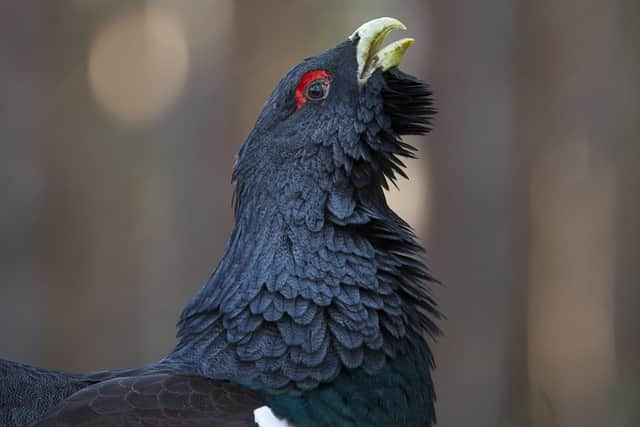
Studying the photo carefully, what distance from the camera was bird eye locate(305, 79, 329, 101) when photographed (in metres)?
2.95

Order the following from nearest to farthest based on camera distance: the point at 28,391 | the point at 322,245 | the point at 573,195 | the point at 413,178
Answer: the point at 28,391
the point at 322,245
the point at 573,195
the point at 413,178

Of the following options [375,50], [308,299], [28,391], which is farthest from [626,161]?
[28,391]

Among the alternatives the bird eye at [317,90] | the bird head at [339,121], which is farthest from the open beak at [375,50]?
the bird eye at [317,90]

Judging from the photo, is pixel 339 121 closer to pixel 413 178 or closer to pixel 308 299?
pixel 308 299

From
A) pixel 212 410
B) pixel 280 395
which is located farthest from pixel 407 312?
pixel 212 410

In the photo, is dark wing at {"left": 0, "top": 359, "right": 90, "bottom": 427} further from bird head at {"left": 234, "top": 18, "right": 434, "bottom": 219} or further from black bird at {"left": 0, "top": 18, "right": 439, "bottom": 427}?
bird head at {"left": 234, "top": 18, "right": 434, "bottom": 219}

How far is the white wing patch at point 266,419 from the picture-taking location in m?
2.46

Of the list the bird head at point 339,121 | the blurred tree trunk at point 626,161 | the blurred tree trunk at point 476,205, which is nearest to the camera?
the bird head at point 339,121

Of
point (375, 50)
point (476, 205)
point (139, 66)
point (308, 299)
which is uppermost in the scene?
point (139, 66)

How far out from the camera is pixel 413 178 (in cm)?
541

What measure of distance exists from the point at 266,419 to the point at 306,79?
3.62ft

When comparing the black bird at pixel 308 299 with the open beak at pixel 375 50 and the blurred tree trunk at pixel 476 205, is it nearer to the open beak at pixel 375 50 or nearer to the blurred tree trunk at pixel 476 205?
the open beak at pixel 375 50

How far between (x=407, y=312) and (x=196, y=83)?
12.8 feet

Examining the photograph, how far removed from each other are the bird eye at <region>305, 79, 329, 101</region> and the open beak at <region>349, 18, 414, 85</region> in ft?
0.39
